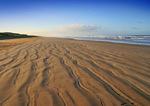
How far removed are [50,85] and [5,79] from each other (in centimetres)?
100

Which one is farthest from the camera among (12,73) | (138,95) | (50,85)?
(12,73)

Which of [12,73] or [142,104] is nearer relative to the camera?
[142,104]

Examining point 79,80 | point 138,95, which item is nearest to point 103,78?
point 79,80

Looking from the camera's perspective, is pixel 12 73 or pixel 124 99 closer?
pixel 124 99

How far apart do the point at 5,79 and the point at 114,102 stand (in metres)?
2.06

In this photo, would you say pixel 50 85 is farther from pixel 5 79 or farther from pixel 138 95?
pixel 138 95

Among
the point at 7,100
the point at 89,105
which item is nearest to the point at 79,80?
the point at 89,105

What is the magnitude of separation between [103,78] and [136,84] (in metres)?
0.59

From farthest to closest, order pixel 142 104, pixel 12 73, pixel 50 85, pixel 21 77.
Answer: pixel 12 73, pixel 21 77, pixel 50 85, pixel 142 104

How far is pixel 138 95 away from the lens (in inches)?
59.9

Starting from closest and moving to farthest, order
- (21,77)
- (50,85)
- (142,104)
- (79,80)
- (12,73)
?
(142,104) → (50,85) → (79,80) → (21,77) → (12,73)

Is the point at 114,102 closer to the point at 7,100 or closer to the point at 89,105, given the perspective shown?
the point at 89,105

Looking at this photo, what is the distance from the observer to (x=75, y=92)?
5.32 ft

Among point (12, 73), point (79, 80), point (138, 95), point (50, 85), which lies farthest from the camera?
point (12, 73)
